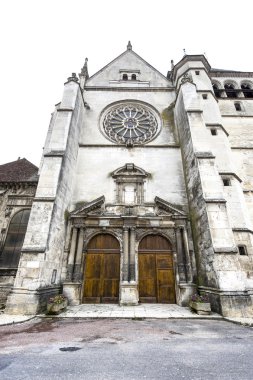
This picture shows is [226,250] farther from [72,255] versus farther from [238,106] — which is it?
[238,106]

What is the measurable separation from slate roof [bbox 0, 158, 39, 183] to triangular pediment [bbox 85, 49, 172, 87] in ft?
25.7

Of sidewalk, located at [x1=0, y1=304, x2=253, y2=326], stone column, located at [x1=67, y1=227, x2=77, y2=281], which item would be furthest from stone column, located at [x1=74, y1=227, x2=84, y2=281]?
sidewalk, located at [x1=0, y1=304, x2=253, y2=326]

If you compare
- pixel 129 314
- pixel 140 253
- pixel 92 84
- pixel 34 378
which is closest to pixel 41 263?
pixel 129 314

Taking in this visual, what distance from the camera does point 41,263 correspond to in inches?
292

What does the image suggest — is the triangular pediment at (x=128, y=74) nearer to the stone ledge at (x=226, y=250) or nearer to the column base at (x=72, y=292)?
the stone ledge at (x=226, y=250)

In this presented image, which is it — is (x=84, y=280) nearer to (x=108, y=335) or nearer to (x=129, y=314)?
(x=129, y=314)

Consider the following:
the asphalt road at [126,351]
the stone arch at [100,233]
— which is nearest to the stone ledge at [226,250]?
the asphalt road at [126,351]

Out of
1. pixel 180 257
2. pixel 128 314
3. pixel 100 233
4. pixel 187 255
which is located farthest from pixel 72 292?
pixel 187 255

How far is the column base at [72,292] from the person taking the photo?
844cm

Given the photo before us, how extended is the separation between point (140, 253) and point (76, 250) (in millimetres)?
3104

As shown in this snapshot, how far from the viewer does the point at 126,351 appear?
3615 millimetres

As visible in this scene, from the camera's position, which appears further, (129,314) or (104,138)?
(104,138)

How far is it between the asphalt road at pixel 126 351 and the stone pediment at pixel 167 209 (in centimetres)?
499

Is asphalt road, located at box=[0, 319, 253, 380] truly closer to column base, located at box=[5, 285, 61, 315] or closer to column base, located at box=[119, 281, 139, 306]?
column base, located at box=[5, 285, 61, 315]
